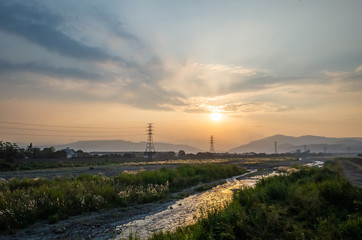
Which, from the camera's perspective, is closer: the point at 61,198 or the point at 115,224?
the point at 115,224

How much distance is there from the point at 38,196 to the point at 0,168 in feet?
164

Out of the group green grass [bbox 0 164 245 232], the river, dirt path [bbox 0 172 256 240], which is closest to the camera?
dirt path [bbox 0 172 256 240]

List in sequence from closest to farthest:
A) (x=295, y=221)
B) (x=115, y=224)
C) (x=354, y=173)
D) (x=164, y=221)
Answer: (x=295, y=221)
(x=115, y=224)
(x=164, y=221)
(x=354, y=173)

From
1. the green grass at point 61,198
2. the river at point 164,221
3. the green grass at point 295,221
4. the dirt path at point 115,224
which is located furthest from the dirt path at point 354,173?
the green grass at point 61,198

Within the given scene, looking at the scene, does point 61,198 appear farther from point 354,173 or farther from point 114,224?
point 354,173

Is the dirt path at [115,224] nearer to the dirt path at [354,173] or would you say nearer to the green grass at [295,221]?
the green grass at [295,221]

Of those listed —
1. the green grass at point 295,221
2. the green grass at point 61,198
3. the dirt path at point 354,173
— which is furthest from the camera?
the dirt path at point 354,173

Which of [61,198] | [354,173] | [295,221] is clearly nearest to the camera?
[295,221]

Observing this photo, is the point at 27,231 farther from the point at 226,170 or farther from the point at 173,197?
the point at 226,170

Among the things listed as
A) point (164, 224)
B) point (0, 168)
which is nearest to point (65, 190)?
point (164, 224)

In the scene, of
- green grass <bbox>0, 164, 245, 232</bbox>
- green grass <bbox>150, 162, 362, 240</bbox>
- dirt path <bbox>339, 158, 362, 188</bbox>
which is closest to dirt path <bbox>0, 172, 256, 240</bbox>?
green grass <bbox>0, 164, 245, 232</bbox>

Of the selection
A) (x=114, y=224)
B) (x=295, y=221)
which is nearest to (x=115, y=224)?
(x=114, y=224)

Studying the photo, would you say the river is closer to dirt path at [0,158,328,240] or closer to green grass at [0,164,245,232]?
dirt path at [0,158,328,240]

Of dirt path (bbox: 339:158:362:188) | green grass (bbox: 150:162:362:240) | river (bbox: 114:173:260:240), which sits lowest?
river (bbox: 114:173:260:240)
